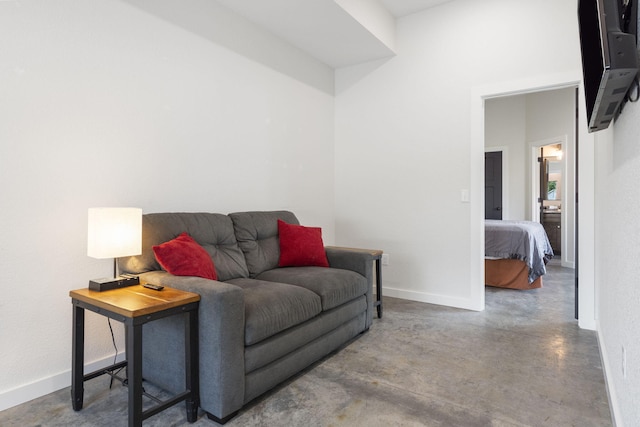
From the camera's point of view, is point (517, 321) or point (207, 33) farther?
point (517, 321)

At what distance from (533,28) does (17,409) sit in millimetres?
4412

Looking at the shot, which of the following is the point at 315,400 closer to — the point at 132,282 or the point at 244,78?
the point at 132,282

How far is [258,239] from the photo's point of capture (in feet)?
9.62

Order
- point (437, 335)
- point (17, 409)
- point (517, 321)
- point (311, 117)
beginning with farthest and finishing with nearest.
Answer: point (311, 117), point (517, 321), point (437, 335), point (17, 409)

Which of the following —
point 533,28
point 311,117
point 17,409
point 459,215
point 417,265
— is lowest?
point 17,409

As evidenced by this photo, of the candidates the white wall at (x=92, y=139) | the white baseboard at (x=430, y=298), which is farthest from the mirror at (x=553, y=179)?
the white wall at (x=92, y=139)

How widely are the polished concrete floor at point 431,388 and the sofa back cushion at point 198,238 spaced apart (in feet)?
2.36

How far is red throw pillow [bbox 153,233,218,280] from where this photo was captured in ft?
6.69

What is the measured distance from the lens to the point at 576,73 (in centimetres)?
297

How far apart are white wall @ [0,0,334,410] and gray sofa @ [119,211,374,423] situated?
0.35m

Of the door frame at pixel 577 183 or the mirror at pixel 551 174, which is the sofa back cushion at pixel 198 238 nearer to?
the door frame at pixel 577 183

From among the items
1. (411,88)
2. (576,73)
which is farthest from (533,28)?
(411,88)

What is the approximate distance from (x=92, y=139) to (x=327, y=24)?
2.20 metres

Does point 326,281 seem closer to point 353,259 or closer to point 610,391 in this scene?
point 353,259
